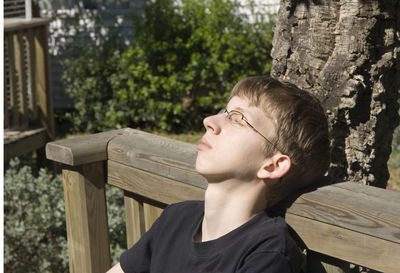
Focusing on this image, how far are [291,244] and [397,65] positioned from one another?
1024 mm

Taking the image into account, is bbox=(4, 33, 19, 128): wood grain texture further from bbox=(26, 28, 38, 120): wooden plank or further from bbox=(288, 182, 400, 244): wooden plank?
bbox=(288, 182, 400, 244): wooden plank

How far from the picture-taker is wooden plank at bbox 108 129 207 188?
2.21m

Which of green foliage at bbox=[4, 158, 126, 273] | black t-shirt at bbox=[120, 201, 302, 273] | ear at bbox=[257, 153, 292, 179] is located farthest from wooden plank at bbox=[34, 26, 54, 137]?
ear at bbox=[257, 153, 292, 179]

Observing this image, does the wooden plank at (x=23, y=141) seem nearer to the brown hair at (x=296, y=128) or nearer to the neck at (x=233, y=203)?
the neck at (x=233, y=203)

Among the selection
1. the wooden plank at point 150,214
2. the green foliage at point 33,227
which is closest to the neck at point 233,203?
the wooden plank at point 150,214

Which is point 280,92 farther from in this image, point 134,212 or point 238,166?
point 134,212

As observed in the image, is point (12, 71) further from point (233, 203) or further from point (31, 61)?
point (233, 203)

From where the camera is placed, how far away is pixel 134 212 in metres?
2.57

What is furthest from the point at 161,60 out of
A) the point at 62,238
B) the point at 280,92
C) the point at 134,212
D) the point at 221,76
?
the point at 280,92

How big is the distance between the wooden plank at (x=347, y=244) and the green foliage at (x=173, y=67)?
277 inches

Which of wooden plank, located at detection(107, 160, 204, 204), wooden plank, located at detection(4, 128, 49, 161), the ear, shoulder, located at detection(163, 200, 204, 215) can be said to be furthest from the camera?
wooden plank, located at detection(4, 128, 49, 161)

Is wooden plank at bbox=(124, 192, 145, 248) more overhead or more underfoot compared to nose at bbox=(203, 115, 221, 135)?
more underfoot

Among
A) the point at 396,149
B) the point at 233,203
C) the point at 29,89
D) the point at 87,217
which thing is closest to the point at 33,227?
the point at 87,217

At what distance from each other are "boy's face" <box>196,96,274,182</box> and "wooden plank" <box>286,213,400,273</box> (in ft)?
0.59
